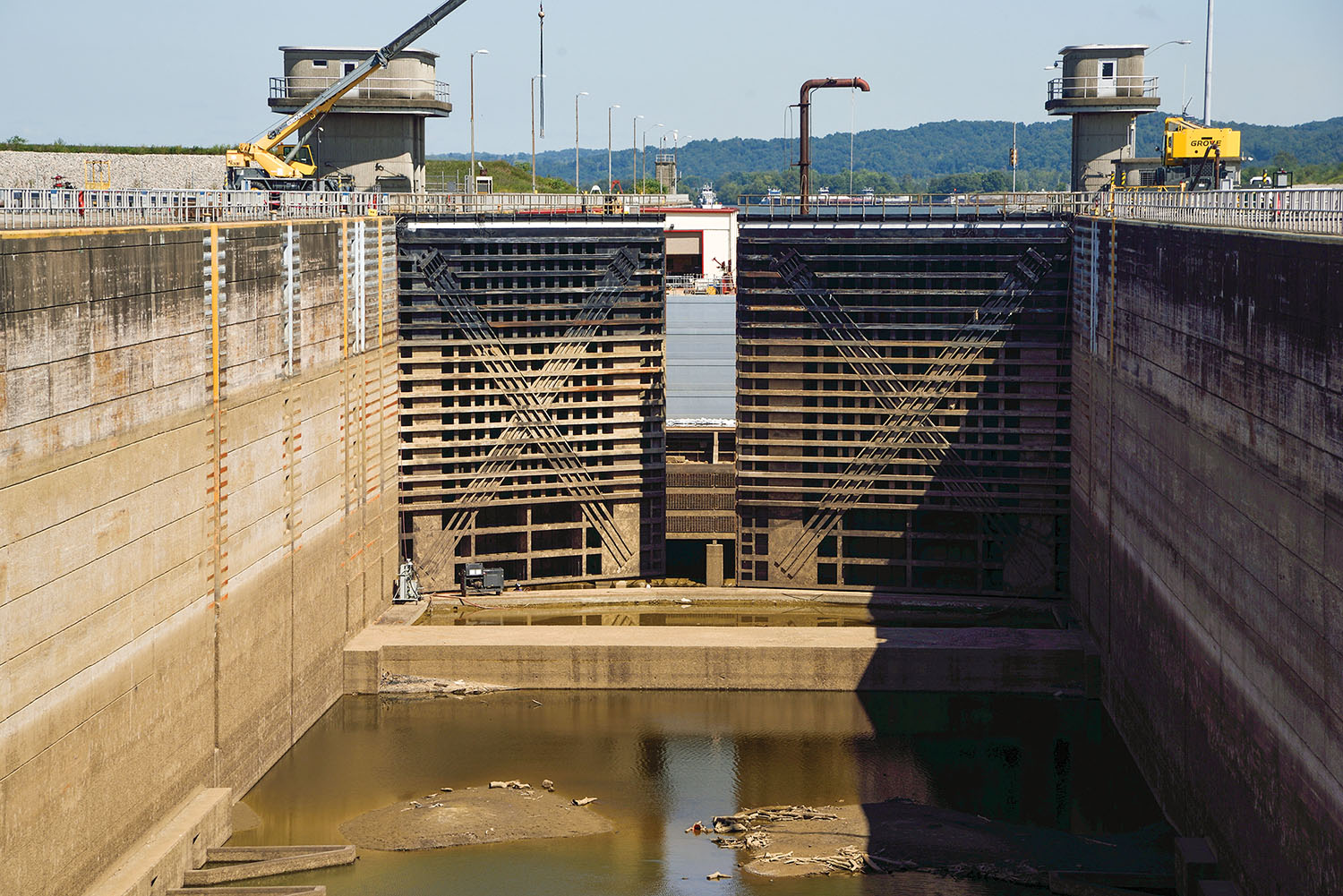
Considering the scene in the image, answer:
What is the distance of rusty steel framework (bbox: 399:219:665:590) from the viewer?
46.9m

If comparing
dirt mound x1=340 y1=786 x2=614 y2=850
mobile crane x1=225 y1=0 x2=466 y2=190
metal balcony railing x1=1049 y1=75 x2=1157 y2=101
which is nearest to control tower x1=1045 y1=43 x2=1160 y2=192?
metal balcony railing x1=1049 y1=75 x2=1157 y2=101

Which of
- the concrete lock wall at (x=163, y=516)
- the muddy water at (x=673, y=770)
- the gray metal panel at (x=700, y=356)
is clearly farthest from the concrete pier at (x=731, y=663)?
the gray metal panel at (x=700, y=356)

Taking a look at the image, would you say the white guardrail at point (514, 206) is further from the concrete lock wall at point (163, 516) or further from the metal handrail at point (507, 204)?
the concrete lock wall at point (163, 516)

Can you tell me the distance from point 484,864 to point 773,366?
850 inches

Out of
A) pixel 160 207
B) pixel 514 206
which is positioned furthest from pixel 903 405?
pixel 160 207

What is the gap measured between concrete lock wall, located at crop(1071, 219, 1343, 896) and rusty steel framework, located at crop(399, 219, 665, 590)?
554 inches

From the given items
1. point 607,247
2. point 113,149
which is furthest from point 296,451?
point 113,149

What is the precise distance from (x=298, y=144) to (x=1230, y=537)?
3859cm

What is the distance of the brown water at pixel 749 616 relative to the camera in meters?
45.3

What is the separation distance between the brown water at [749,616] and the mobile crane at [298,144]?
15182 mm

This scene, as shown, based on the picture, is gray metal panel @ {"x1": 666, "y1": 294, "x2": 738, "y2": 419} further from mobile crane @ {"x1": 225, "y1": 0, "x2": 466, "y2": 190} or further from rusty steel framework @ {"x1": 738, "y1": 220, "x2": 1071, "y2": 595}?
mobile crane @ {"x1": 225, "y1": 0, "x2": 466, "y2": 190}

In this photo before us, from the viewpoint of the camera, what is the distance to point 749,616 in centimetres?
4653

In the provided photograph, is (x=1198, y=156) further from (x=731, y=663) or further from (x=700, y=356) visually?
(x=731, y=663)

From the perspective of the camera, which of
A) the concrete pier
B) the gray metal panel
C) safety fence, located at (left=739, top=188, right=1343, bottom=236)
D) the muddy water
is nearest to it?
safety fence, located at (left=739, top=188, right=1343, bottom=236)
